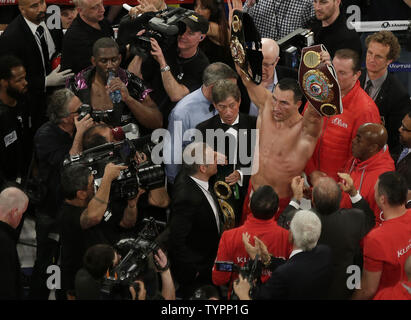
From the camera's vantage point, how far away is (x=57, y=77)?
18.5ft

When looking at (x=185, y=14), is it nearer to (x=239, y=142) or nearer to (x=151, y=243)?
(x=239, y=142)

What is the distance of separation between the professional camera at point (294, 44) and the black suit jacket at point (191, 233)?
1466 millimetres

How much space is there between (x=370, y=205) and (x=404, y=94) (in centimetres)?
127

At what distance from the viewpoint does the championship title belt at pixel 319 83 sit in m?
4.21

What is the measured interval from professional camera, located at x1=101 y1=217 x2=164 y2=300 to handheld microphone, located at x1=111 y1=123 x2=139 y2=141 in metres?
0.85

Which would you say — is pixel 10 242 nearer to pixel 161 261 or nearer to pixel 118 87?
pixel 161 261

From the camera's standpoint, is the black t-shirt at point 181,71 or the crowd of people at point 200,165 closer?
the crowd of people at point 200,165

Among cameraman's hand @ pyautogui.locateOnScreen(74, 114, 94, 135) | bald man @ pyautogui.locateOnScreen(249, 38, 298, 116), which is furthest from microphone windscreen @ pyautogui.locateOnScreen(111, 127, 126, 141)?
bald man @ pyautogui.locateOnScreen(249, 38, 298, 116)

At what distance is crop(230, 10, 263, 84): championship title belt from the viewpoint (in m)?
4.61

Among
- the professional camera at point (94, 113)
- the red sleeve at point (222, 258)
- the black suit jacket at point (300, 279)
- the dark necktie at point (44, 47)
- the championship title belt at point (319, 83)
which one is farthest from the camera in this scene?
the dark necktie at point (44, 47)

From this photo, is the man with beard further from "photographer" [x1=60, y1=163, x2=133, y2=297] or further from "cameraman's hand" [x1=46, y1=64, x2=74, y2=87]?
"photographer" [x1=60, y1=163, x2=133, y2=297]

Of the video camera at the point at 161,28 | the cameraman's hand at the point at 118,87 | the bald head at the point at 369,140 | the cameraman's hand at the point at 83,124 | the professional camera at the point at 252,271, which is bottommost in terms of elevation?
the professional camera at the point at 252,271

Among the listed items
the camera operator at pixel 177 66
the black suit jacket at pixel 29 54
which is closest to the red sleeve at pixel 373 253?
the camera operator at pixel 177 66

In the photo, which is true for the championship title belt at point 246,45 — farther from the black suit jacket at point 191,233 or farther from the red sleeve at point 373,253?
the red sleeve at point 373,253
